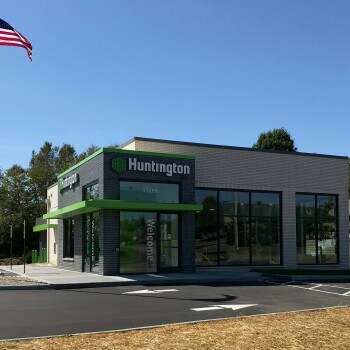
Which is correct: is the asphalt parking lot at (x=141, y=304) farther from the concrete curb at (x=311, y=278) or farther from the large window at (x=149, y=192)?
the large window at (x=149, y=192)

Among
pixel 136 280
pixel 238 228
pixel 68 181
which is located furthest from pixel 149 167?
pixel 68 181

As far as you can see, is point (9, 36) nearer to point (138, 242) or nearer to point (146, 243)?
point (138, 242)

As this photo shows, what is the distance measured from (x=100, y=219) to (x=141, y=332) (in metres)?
13.2

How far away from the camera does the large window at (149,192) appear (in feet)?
71.3

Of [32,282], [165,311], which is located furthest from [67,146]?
[165,311]

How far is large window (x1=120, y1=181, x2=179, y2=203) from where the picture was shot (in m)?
21.7

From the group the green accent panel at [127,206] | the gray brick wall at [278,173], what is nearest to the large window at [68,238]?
the green accent panel at [127,206]

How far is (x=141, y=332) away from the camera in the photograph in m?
8.70

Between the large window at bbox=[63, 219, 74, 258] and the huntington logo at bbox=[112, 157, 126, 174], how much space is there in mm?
6539

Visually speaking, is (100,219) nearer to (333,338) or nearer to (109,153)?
(109,153)

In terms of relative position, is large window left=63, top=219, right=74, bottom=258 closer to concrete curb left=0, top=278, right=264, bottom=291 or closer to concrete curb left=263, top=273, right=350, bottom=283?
concrete curb left=0, top=278, right=264, bottom=291

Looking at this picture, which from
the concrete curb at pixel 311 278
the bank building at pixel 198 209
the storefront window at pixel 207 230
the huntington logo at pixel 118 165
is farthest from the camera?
the storefront window at pixel 207 230

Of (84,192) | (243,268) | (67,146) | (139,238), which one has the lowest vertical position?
(243,268)

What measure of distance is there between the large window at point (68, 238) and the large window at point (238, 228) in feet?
22.3
